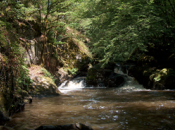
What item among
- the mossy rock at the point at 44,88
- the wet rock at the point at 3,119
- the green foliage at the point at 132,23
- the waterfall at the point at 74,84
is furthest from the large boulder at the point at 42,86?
the waterfall at the point at 74,84

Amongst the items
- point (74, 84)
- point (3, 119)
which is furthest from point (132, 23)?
point (74, 84)

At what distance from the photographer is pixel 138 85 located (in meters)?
13.0

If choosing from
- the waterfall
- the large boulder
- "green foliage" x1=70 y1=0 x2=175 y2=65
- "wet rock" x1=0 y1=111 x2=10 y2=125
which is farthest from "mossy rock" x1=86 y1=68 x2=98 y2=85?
"wet rock" x1=0 y1=111 x2=10 y2=125

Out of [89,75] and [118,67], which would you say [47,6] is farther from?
[118,67]

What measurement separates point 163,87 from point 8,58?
990cm

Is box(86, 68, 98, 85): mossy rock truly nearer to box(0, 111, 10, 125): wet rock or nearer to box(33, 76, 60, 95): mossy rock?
box(33, 76, 60, 95): mossy rock

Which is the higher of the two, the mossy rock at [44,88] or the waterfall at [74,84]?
the mossy rock at [44,88]

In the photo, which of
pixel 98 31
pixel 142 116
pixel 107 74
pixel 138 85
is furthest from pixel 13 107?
pixel 107 74

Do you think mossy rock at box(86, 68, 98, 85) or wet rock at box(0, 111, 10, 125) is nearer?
wet rock at box(0, 111, 10, 125)

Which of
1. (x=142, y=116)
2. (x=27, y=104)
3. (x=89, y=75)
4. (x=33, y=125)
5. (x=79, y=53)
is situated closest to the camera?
(x=33, y=125)

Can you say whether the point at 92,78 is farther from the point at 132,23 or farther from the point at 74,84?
the point at 132,23

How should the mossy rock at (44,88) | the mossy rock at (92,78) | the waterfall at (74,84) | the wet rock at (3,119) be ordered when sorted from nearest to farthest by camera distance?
the wet rock at (3,119), the mossy rock at (44,88), the waterfall at (74,84), the mossy rock at (92,78)

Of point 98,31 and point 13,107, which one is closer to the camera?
point 13,107

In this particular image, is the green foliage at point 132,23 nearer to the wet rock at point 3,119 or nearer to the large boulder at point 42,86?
the large boulder at point 42,86
